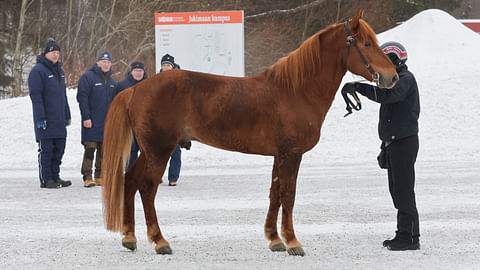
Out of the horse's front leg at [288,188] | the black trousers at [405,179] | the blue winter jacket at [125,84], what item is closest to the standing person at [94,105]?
the blue winter jacket at [125,84]

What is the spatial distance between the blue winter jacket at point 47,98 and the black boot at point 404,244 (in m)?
5.89

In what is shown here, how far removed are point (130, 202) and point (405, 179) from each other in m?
2.47

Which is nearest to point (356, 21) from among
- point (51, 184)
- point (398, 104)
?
point (398, 104)

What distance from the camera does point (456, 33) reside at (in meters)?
20.6

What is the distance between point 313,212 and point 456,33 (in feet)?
A: 52.2

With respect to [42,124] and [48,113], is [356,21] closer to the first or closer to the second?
[42,124]

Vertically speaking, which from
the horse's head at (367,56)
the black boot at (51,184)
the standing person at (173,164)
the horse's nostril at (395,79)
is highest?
the horse's head at (367,56)

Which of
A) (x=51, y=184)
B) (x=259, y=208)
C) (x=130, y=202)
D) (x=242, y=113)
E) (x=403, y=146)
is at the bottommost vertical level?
(x=51, y=184)

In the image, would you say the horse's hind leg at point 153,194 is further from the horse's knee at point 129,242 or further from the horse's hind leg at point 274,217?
the horse's hind leg at point 274,217

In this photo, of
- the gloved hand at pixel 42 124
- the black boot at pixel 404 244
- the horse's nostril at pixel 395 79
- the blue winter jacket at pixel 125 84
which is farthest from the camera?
the blue winter jacket at pixel 125 84

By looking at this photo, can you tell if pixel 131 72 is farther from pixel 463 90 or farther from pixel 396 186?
pixel 463 90

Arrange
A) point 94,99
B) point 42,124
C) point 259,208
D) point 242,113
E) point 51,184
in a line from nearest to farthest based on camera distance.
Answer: point 242,113 < point 259,208 < point 42,124 < point 51,184 < point 94,99

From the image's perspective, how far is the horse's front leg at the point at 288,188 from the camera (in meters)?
4.98

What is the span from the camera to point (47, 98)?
920cm
